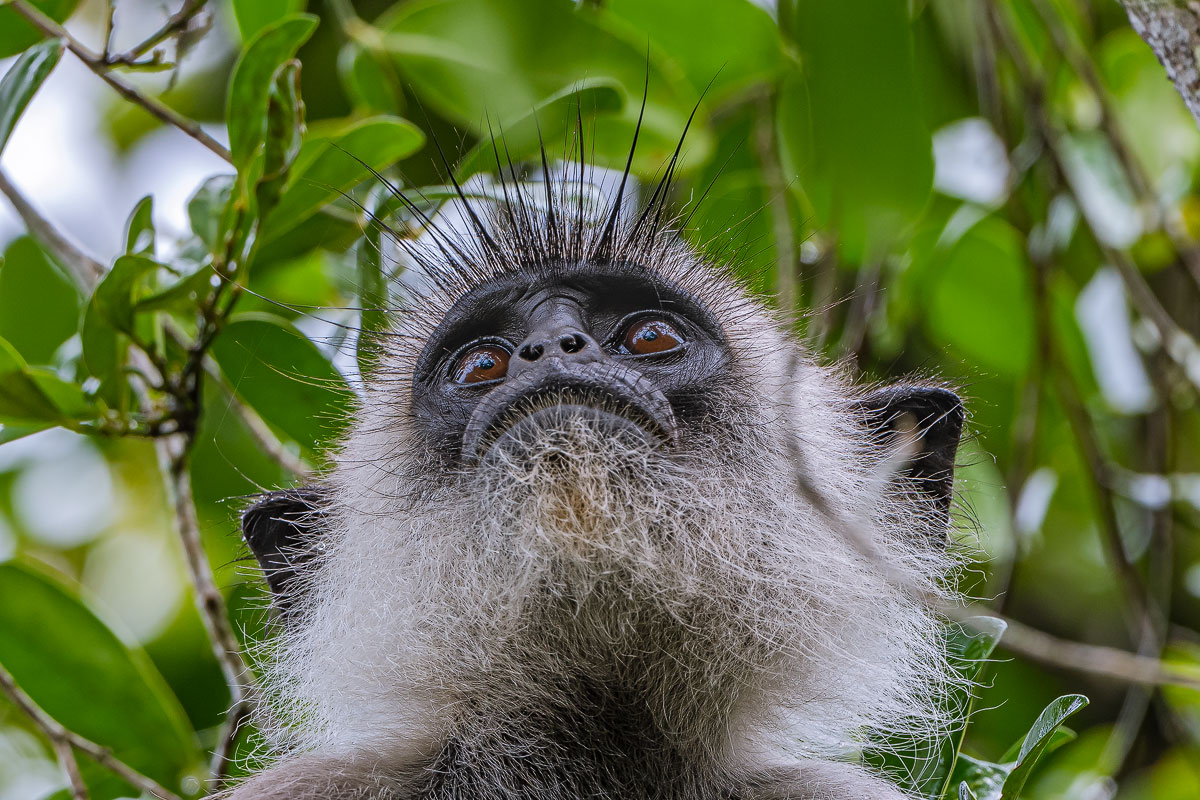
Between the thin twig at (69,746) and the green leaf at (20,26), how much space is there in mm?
1398

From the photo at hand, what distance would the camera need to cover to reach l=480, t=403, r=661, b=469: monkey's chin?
1.81 m

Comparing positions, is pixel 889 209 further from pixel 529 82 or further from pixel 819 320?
pixel 529 82

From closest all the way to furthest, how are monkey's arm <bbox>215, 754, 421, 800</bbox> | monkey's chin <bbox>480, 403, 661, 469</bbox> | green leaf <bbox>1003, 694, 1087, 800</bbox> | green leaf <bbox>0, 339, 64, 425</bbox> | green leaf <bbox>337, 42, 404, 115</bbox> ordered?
green leaf <bbox>1003, 694, 1087, 800</bbox> < monkey's chin <bbox>480, 403, 661, 469</bbox> < monkey's arm <bbox>215, 754, 421, 800</bbox> < green leaf <bbox>0, 339, 64, 425</bbox> < green leaf <bbox>337, 42, 404, 115</bbox>

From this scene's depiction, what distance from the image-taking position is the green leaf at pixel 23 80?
2229mm

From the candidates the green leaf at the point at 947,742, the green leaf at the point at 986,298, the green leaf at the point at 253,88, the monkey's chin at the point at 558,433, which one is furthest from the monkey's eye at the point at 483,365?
the green leaf at the point at 986,298

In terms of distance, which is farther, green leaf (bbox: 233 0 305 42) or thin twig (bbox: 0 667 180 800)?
green leaf (bbox: 233 0 305 42)

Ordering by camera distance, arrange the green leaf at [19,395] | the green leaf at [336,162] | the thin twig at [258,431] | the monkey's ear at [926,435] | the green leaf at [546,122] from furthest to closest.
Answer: the thin twig at [258,431]
the green leaf at [546,122]
the green leaf at [336,162]
the monkey's ear at [926,435]
the green leaf at [19,395]

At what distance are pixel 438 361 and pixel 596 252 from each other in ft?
1.35

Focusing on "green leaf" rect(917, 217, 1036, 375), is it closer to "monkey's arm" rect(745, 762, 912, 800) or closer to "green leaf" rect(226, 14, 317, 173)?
"monkey's arm" rect(745, 762, 912, 800)

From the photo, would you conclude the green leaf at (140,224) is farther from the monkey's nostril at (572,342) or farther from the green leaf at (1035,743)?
the green leaf at (1035,743)

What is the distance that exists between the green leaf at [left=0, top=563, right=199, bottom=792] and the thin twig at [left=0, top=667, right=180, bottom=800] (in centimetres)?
3

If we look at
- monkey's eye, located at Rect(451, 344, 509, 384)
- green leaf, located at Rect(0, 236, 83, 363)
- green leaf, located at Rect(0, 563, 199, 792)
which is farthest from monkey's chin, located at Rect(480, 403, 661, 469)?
green leaf, located at Rect(0, 236, 83, 363)

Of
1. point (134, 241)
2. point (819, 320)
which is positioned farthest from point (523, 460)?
point (819, 320)

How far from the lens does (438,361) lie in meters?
2.21
